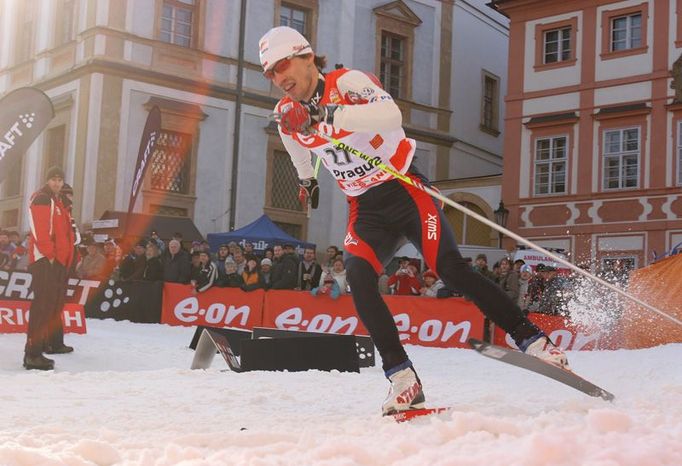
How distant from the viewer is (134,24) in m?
21.9

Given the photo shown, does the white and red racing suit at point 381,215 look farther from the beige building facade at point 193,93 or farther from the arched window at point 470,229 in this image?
the arched window at point 470,229

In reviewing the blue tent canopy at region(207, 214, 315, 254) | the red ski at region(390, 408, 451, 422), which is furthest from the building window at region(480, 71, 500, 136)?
the red ski at region(390, 408, 451, 422)

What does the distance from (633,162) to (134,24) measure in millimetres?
13609

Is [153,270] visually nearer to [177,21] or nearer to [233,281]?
[233,281]

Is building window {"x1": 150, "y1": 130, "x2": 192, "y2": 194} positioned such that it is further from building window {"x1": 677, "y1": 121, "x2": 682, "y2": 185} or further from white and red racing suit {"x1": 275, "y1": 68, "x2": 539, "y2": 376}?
white and red racing suit {"x1": 275, "y1": 68, "x2": 539, "y2": 376}

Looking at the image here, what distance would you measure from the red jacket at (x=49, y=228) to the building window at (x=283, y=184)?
15.7m

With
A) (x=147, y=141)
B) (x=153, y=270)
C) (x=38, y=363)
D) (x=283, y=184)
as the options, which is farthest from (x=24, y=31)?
(x=38, y=363)

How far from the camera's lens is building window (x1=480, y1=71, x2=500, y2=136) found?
97.1 feet

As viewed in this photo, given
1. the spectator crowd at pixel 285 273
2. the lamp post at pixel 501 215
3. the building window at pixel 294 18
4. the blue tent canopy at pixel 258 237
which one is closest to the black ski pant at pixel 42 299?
the spectator crowd at pixel 285 273

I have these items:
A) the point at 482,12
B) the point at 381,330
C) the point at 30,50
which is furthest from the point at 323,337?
the point at 482,12

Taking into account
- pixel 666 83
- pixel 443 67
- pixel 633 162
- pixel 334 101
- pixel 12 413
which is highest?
pixel 443 67

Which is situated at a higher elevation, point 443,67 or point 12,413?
point 443,67

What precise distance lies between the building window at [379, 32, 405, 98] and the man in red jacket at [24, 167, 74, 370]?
19477 millimetres

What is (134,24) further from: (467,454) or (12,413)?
(467,454)
